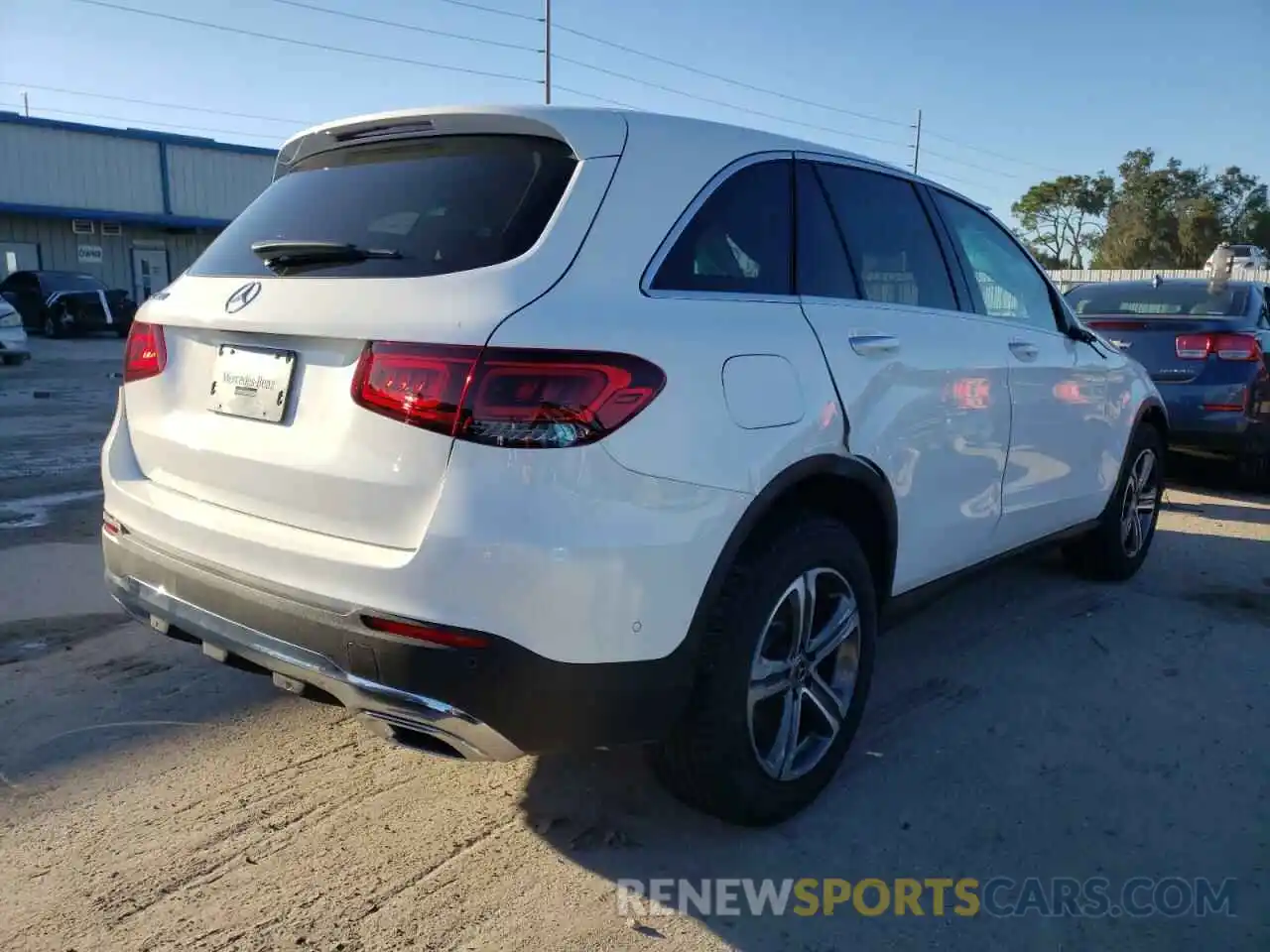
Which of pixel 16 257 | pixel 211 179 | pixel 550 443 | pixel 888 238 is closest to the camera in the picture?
pixel 550 443

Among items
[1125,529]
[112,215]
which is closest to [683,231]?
[1125,529]

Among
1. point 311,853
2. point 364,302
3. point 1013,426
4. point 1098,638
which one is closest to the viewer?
point 364,302

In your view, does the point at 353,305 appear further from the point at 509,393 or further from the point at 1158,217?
the point at 1158,217

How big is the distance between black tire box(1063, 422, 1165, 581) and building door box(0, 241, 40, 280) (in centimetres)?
2880

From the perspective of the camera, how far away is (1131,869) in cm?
259

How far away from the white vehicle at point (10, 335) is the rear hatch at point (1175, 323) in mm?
13524

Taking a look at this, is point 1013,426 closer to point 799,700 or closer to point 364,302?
point 799,700

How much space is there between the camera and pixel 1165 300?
7.68m

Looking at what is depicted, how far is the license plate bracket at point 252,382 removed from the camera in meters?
2.32

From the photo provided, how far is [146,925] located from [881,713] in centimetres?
231

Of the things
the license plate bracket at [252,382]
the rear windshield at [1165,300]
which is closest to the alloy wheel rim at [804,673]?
the license plate bracket at [252,382]

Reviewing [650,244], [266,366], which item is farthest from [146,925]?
[650,244]

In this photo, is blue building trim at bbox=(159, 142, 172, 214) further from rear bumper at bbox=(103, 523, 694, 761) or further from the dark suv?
rear bumper at bbox=(103, 523, 694, 761)

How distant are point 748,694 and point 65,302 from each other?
2286cm
